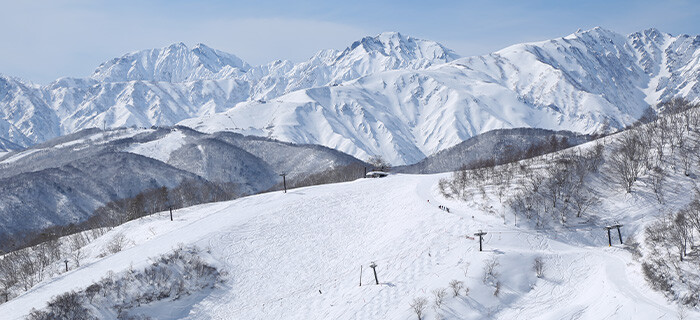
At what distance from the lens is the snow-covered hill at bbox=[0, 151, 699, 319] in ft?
159

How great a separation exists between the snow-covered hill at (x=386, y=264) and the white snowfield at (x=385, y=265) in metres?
0.14

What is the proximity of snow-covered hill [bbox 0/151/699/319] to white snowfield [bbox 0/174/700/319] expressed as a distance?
0.47 feet

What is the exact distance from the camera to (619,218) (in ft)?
221

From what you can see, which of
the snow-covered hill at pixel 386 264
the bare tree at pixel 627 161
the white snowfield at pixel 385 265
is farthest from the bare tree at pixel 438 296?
the bare tree at pixel 627 161

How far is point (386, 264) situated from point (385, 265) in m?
0.24

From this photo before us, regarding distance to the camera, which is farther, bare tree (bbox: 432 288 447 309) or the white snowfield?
the white snowfield

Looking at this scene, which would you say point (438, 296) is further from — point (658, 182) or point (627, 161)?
point (627, 161)

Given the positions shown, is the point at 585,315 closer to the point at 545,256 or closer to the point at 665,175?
the point at 545,256

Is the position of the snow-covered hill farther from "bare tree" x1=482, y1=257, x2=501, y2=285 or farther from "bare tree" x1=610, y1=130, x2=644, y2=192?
"bare tree" x1=610, y1=130, x2=644, y2=192

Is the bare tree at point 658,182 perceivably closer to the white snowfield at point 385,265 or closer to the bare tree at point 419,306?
the white snowfield at point 385,265

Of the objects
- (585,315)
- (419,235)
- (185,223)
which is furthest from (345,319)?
(185,223)

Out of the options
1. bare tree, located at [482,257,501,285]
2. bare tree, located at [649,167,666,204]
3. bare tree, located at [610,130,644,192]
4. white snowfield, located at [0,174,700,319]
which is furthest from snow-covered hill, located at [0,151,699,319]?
bare tree, located at [610,130,644,192]

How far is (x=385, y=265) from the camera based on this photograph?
56750 millimetres

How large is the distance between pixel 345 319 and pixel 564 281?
962 inches
